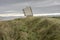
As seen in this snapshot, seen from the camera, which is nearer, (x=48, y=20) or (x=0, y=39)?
(x=0, y=39)

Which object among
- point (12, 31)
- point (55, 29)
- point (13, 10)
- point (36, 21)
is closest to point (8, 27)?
point (12, 31)

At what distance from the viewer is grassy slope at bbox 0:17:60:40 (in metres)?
4.21

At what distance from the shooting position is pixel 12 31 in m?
4.35

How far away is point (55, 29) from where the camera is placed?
13.9 feet

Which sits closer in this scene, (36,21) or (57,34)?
(57,34)

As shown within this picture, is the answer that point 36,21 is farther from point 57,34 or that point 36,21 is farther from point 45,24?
point 57,34

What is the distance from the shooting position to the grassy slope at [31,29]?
13.8ft

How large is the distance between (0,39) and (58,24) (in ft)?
3.66

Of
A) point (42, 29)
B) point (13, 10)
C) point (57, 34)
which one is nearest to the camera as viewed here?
point (57, 34)

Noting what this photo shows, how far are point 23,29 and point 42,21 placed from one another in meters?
0.41

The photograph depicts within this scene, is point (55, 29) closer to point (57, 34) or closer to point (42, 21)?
point (57, 34)

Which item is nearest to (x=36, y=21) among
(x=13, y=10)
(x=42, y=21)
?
(x=42, y=21)

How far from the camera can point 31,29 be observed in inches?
177

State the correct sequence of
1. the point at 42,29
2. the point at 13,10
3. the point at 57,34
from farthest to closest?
the point at 13,10, the point at 42,29, the point at 57,34
